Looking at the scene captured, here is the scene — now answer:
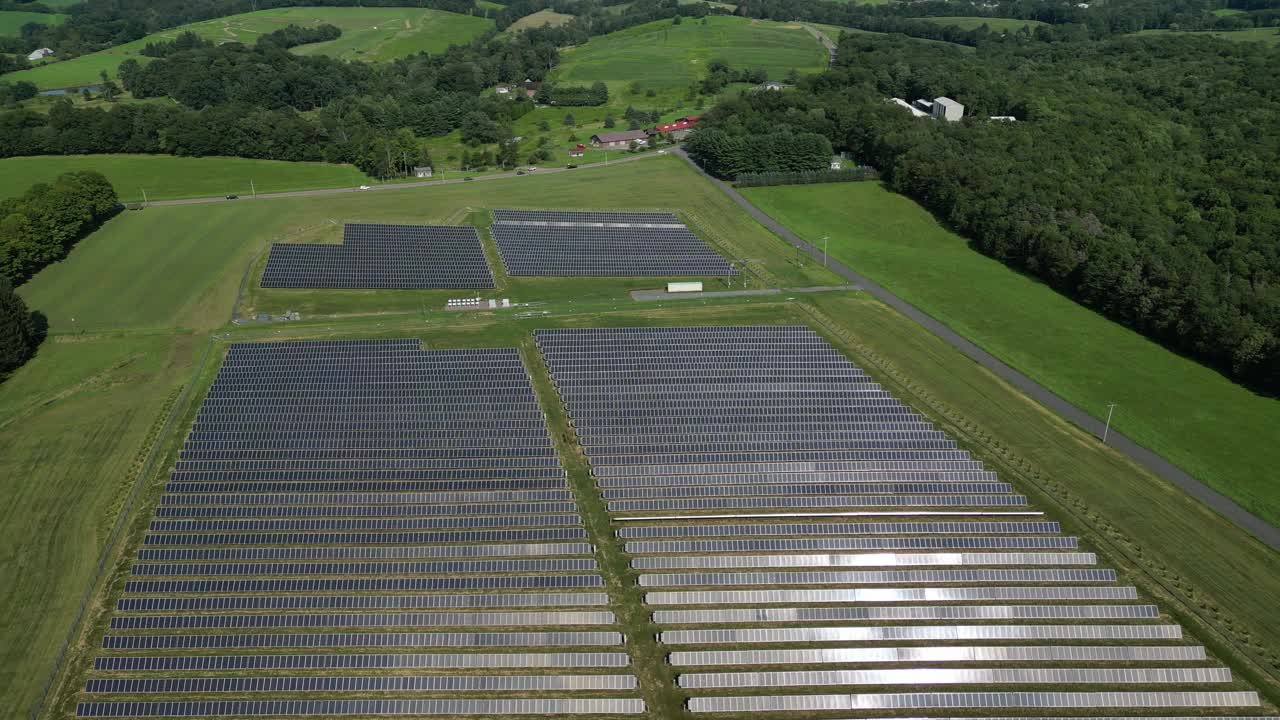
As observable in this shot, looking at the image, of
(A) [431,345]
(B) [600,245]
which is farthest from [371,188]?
(A) [431,345]

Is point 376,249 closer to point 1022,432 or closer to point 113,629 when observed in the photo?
point 113,629

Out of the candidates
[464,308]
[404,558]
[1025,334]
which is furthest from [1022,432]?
[464,308]

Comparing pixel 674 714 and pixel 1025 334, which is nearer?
pixel 674 714

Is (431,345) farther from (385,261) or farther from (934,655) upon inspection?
(934,655)

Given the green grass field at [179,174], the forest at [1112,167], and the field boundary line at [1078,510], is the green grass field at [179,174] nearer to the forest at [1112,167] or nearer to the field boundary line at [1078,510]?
the forest at [1112,167]

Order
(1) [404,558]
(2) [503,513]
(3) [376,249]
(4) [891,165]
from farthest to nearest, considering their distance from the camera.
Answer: (4) [891,165] < (3) [376,249] < (2) [503,513] < (1) [404,558]

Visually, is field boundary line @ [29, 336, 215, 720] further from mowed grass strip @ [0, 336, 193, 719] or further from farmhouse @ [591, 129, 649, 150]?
farmhouse @ [591, 129, 649, 150]

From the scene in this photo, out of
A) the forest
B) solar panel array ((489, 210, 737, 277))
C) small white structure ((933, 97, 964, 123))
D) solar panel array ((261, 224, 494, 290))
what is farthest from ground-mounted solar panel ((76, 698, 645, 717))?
small white structure ((933, 97, 964, 123))
